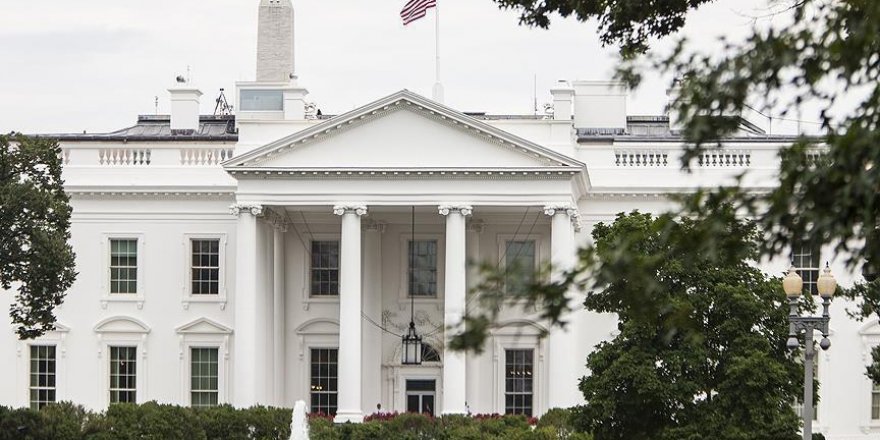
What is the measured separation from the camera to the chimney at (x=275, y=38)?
2795 inches

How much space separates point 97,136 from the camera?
2299 inches

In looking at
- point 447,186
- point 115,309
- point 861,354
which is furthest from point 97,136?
point 861,354

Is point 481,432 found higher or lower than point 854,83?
lower

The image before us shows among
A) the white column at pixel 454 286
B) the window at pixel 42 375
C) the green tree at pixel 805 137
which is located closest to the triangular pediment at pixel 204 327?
the window at pixel 42 375

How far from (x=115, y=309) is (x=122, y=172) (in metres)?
4.16

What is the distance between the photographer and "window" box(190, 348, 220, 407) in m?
57.2

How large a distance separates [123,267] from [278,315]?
4990 mm

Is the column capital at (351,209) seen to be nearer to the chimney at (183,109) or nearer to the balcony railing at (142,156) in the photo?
the balcony railing at (142,156)

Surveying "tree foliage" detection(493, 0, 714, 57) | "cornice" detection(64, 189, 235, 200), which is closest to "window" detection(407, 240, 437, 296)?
"cornice" detection(64, 189, 235, 200)

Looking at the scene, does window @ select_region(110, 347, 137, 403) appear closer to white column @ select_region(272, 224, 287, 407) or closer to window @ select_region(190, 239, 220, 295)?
window @ select_region(190, 239, 220, 295)

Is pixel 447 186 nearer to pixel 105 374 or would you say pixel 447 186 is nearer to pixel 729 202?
pixel 105 374

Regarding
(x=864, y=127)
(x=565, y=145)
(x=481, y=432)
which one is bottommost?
(x=481, y=432)

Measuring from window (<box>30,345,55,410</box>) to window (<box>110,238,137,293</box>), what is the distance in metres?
2.76

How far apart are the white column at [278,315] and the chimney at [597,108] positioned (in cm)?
1106
